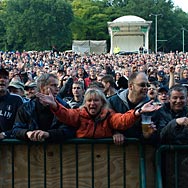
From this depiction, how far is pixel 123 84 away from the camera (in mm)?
12352

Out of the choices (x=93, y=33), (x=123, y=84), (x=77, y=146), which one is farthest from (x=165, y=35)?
(x=77, y=146)

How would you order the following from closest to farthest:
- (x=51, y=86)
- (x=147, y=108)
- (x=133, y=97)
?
(x=147, y=108)
(x=51, y=86)
(x=133, y=97)

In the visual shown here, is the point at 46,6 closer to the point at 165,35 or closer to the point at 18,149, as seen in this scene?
the point at 165,35

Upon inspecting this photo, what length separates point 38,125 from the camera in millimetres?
5926

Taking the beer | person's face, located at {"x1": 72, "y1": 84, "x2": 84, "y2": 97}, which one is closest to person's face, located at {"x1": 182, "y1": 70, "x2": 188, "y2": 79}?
person's face, located at {"x1": 72, "y1": 84, "x2": 84, "y2": 97}

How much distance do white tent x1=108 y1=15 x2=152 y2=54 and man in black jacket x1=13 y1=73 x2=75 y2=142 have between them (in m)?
90.3

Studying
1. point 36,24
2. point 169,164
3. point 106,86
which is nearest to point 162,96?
point 106,86

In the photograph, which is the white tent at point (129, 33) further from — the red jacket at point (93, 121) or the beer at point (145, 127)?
the beer at point (145, 127)

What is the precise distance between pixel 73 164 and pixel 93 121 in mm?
506

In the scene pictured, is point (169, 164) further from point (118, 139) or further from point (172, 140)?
point (118, 139)

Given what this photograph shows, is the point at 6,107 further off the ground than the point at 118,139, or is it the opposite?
the point at 6,107

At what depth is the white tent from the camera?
95875 millimetres

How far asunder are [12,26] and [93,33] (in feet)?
78.4

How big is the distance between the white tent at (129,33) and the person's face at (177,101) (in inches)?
3534
